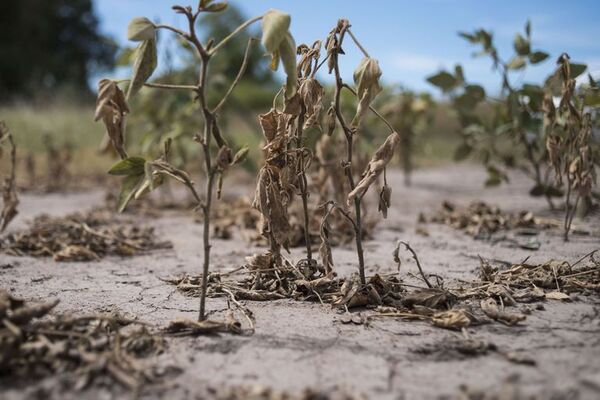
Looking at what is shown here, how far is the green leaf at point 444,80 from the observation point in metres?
2.97

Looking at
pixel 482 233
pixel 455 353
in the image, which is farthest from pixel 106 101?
pixel 482 233

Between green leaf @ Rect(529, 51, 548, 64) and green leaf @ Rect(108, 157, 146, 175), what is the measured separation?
2274 millimetres

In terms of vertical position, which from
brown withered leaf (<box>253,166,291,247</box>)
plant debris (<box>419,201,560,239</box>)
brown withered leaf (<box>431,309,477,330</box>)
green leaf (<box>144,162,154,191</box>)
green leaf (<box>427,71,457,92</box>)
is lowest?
brown withered leaf (<box>431,309,477,330</box>)

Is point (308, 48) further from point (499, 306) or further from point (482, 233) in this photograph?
→ point (482, 233)

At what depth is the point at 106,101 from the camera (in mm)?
1374

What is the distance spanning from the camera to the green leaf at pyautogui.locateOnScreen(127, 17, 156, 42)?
4.32 feet

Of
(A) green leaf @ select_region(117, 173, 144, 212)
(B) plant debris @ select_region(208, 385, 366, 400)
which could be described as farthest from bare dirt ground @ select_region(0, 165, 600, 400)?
(A) green leaf @ select_region(117, 173, 144, 212)

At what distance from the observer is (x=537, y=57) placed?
9.40ft

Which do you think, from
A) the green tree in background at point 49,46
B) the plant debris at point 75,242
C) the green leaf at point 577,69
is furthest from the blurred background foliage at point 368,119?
the green tree in background at point 49,46

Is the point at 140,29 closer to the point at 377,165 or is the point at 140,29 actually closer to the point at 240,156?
the point at 240,156

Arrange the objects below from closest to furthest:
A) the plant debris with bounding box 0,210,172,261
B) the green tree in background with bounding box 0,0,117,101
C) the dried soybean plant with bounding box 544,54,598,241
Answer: the dried soybean plant with bounding box 544,54,598,241, the plant debris with bounding box 0,210,172,261, the green tree in background with bounding box 0,0,117,101

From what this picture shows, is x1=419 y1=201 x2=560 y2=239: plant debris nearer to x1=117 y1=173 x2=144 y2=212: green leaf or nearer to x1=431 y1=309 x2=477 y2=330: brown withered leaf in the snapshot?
x1=431 y1=309 x2=477 y2=330: brown withered leaf

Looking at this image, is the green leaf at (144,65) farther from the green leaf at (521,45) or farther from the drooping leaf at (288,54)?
the green leaf at (521,45)

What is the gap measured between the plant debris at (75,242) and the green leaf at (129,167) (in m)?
1.09
